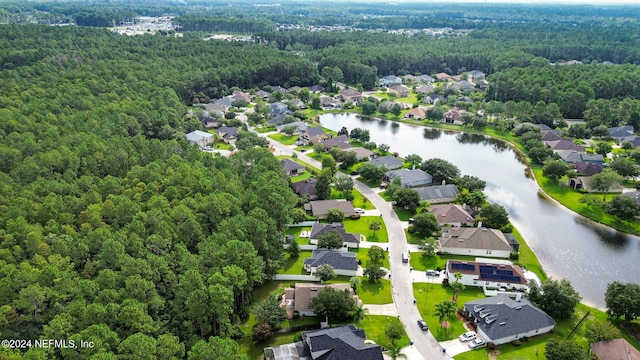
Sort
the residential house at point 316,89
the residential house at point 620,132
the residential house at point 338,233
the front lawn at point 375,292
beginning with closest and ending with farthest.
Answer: the front lawn at point 375,292 < the residential house at point 338,233 < the residential house at point 620,132 < the residential house at point 316,89

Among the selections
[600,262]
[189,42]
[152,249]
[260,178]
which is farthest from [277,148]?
[189,42]

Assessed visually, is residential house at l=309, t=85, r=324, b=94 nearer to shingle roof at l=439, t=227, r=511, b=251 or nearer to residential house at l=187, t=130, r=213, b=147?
residential house at l=187, t=130, r=213, b=147

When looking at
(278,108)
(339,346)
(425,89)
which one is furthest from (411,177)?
(425,89)

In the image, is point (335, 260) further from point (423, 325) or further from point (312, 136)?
point (312, 136)

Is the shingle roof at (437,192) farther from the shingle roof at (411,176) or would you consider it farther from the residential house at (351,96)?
the residential house at (351,96)

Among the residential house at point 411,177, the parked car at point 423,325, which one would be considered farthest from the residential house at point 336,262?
the residential house at point 411,177

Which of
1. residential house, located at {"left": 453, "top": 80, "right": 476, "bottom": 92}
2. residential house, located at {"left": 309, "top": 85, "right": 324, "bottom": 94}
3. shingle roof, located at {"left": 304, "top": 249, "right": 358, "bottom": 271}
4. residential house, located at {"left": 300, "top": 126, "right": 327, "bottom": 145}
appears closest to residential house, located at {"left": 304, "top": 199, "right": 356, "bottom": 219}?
shingle roof, located at {"left": 304, "top": 249, "right": 358, "bottom": 271}
